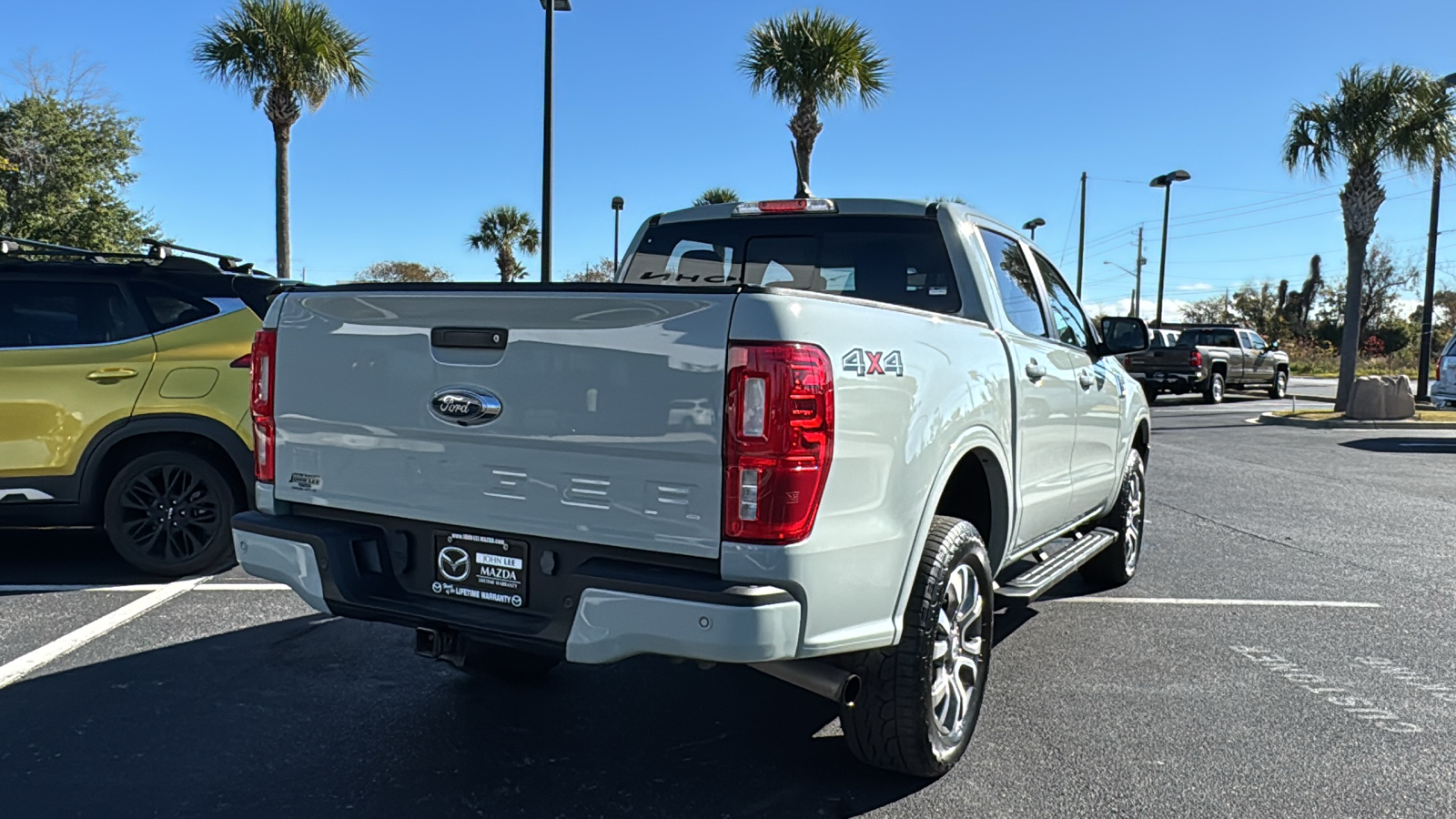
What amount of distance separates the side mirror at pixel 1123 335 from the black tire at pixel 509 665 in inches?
128

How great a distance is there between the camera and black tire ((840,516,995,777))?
10.3 ft

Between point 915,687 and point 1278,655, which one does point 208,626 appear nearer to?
point 915,687

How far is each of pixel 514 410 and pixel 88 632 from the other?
316cm

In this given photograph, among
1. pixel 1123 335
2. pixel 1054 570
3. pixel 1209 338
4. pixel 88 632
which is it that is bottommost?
pixel 88 632

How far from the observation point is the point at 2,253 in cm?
604

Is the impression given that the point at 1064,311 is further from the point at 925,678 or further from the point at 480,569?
the point at 480,569

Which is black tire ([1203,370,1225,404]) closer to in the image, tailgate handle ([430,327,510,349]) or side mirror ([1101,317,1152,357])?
side mirror ([1101,317,1152,357])

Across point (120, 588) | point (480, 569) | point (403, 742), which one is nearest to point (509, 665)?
point (403, 742)

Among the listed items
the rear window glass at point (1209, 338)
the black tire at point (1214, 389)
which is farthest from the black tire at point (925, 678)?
the rear window glass at point (1209, 338)

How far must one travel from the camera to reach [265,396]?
3.48 m

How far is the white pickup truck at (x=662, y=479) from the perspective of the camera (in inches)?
105

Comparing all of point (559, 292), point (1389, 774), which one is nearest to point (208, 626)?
point (559, 292)

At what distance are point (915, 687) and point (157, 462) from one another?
15.0 ft

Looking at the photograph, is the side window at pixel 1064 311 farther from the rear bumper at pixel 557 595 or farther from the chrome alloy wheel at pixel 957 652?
the rear bumper at pixel 557 595
